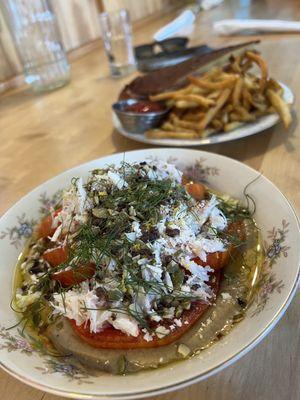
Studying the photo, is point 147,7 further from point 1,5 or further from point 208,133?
point 208,133

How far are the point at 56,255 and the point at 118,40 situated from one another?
1.59m

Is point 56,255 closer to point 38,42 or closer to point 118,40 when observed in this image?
point 38,42

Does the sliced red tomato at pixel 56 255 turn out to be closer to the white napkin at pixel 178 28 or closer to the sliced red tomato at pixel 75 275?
the sliced red tomato at pixel 75 275

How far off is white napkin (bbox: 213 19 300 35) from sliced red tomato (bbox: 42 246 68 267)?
194cm

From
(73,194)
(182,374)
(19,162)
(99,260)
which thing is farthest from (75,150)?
(182,374)

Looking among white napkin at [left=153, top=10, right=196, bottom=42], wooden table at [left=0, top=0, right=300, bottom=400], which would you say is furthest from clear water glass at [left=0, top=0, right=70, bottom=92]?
white napkin at [left=153, top=10, right=196, bottom=42]

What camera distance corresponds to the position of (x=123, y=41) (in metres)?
2.05

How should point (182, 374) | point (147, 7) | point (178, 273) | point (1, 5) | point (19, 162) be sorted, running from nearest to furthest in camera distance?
point (182, 374) → point (178, 273) → point (19, 162) → point (1, 5) → point (147, 7)

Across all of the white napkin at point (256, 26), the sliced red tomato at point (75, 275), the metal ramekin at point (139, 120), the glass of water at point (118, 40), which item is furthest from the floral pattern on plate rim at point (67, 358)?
the white napkin at point (256, 26)

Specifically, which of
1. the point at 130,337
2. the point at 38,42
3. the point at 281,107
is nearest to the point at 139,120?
the point at 281,107

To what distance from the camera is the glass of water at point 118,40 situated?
2.01 meters

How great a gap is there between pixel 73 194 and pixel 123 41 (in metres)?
1.50

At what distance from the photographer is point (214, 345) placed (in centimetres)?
61

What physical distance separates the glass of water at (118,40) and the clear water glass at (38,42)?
252mm
